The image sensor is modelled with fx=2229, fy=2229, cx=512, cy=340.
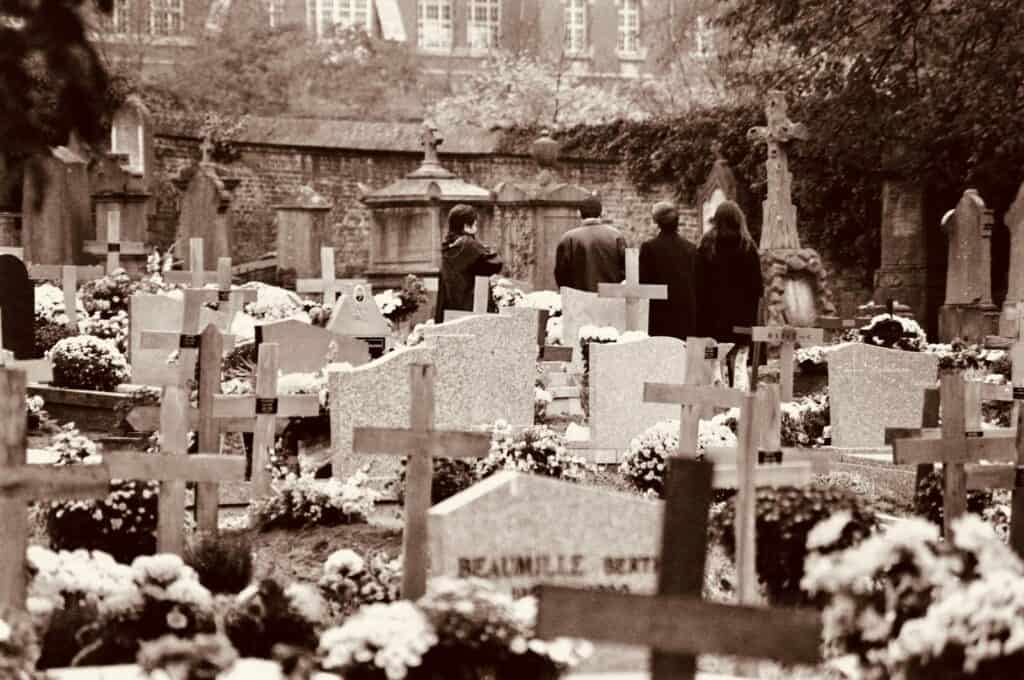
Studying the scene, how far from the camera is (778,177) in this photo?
23.1 metres

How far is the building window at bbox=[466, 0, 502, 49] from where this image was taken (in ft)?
179

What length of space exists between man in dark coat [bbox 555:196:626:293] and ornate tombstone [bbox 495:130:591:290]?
283 inches

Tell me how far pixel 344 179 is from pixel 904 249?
11170 mm

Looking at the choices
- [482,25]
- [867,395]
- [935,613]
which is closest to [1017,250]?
[867,395]

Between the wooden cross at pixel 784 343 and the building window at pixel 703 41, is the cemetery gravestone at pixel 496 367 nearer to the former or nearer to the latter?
the wooden cross at pixel 784 343

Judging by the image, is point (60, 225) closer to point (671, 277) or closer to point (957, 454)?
point (671, 277)

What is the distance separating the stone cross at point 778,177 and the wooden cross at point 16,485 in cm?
1649

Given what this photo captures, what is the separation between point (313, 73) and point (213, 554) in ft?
111

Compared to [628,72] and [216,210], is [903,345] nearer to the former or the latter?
[216,210]

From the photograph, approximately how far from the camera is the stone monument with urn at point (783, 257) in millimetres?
23000

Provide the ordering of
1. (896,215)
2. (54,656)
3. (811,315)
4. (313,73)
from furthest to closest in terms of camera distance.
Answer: (313,73) → (896,215) → (811,315) → (54,656)

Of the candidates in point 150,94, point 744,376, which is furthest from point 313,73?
point 744,376

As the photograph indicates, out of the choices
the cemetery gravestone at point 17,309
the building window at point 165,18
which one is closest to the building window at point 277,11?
the building window at point 165,18

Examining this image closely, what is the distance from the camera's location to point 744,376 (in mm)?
16609
